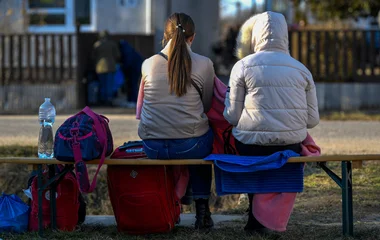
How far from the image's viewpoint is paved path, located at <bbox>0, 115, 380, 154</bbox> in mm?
9498

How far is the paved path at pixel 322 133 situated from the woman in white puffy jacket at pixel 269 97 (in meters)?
3.62

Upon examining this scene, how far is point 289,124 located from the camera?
5.36 m

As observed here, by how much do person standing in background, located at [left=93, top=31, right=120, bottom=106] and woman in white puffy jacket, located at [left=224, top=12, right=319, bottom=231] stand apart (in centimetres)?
908

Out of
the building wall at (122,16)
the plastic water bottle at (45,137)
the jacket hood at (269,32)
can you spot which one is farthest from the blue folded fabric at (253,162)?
the building wall at (122,16)

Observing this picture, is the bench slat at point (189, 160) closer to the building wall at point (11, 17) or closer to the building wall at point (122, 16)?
the building wall at point (122, 16)

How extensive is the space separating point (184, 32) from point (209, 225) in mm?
1431

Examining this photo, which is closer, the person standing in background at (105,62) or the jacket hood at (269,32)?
the jacket hood at (269,32)

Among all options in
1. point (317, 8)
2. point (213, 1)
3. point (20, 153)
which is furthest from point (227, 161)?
point (213, 1)

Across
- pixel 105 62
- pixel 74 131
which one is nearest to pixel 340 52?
pixel 105 62

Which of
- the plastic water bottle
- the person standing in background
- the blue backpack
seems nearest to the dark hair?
the blue backpack

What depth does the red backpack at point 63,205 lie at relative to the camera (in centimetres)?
580

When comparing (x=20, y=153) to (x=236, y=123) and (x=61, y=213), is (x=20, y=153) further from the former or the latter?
(x=236, y=123)

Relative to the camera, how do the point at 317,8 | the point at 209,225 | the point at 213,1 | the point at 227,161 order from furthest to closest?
the point at 213,1
the point at 317,8
the point at 209,225
the point at 227,161

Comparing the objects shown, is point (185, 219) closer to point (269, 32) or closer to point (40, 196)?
point (40, 196)
